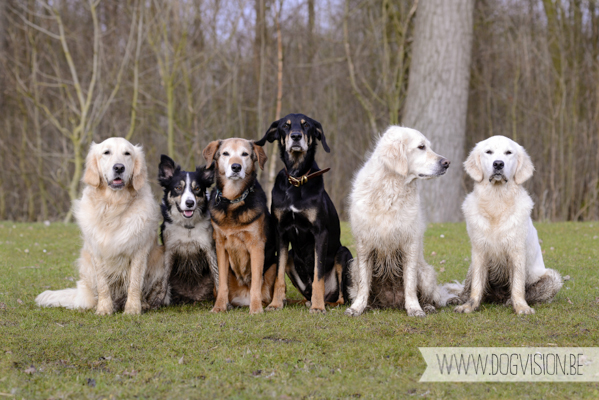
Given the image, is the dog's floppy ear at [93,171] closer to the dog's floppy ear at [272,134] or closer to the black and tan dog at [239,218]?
the black and tan dog at [239,218]

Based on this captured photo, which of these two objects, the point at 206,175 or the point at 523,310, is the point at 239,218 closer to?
the point at 206,175

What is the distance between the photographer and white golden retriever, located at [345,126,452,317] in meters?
5.23

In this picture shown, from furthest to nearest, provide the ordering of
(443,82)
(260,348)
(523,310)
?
(443,82), (523,310), (260,348)

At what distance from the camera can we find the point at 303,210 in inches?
215

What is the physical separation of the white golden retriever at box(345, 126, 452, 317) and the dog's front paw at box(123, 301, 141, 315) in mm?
2014

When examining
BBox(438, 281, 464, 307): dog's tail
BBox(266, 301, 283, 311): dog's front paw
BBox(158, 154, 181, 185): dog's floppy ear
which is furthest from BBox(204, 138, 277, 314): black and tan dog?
BBox(438, 281, 464, 307): dog's tail

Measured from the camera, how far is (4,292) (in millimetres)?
6258

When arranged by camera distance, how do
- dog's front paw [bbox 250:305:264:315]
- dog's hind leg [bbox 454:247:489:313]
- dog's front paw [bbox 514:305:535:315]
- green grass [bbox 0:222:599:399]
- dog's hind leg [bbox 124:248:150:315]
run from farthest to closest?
dog's hind leg [bbox 124:248:150:315] < dog's front paw [bbox 250:305:264:315] < dog's hind leg [bbox 454:247:489:313] < dog's front paw [bbox 514:305:535:315] < green grass [bbox 0:222:599:399]

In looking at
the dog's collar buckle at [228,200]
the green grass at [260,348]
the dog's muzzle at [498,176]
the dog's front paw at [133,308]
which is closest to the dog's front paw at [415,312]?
the green grass at [260,348]

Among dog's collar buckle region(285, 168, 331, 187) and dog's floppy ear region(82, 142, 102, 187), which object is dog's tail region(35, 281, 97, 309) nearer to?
dog's floppy ear region(82, 142, 102, 187)

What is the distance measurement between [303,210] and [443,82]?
8319 mm

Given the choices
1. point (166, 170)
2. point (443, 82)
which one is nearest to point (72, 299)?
point (166, 170)

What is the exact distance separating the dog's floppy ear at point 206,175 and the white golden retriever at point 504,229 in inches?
101

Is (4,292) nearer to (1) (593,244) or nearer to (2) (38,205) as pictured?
(1) (593,244)
